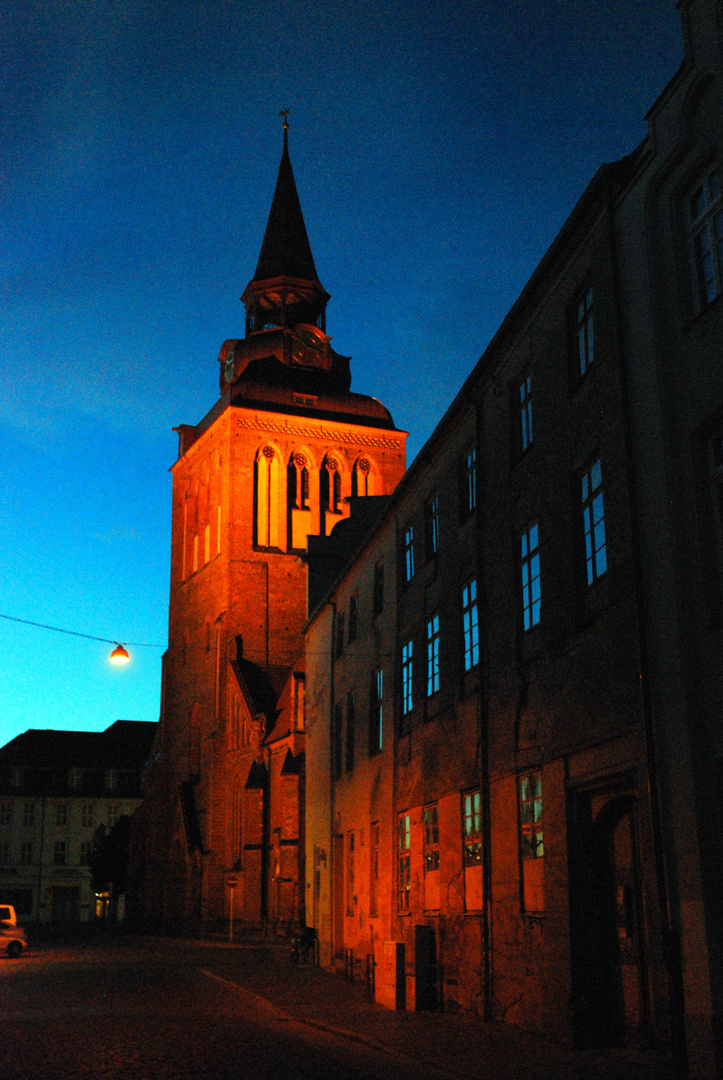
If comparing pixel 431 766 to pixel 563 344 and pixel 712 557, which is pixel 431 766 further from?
pixel 712 557

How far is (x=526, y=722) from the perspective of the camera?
50.6ft

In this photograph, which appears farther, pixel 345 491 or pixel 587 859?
pixel 345 491

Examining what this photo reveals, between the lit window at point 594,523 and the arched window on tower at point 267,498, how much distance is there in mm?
44931

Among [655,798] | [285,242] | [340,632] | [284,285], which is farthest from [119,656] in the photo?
[285,242]

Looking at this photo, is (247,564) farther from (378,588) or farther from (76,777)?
(76,777)

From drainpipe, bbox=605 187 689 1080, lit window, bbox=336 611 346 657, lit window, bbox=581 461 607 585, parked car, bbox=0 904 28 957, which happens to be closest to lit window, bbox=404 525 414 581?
lit window, bbox=336 611 346 657

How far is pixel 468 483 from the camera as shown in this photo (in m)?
19.5

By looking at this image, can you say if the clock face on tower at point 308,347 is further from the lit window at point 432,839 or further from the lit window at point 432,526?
the lit window at point 432,839

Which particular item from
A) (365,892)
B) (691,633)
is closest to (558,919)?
(691,633)

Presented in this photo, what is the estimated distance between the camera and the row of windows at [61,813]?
3194 inches

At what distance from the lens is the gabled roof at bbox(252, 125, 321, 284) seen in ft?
218

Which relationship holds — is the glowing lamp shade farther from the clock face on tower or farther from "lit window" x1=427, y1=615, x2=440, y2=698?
the clock face on tower

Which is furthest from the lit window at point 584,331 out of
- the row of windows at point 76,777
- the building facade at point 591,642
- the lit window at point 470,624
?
the row of windows at point 76,777

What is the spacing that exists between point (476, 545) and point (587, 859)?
19.0ft
